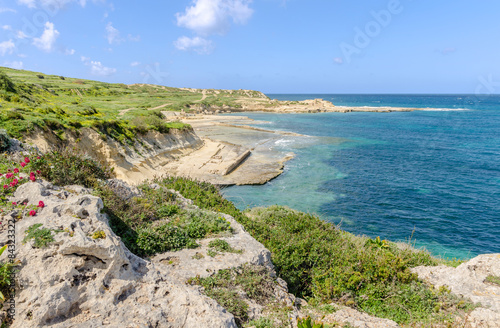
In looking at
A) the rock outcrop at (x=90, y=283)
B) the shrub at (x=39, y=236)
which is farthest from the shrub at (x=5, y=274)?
the shrub at (x=39, y=236)

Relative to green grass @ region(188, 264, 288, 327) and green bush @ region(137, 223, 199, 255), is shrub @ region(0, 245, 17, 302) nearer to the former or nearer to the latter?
green bush @ region(137, 223, 199, 255)

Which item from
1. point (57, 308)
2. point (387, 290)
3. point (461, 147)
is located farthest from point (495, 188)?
point (57, 308)

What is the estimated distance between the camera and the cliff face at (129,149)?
19.6 metres

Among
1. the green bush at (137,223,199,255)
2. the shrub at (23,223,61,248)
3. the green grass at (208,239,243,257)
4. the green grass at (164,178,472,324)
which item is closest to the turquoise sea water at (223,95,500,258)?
the green grass at (164,178,472,324)

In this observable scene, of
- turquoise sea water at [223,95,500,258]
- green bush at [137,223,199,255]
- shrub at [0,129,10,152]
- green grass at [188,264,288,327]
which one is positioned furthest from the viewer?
turquoise sea water at [223,95,500,258]

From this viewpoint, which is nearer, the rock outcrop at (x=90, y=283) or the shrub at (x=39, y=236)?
the rock outcrop at (x=90, y=283)

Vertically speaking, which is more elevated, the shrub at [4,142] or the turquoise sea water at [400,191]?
the shrub at [4,142]

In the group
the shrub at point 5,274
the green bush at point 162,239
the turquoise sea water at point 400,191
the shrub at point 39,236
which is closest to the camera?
the shrub at point 5,274

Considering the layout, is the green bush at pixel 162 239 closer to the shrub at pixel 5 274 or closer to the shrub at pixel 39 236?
the shrub at pixel 39 236

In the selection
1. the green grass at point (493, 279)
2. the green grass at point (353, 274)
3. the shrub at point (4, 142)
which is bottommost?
the green grass at point (353, 274)

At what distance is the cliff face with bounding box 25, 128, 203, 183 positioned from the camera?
1958 cm

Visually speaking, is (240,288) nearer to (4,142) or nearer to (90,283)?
(90,283)

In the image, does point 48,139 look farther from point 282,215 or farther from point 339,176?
point 339,176

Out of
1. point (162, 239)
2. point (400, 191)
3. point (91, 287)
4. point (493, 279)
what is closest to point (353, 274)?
point (493, 279)
